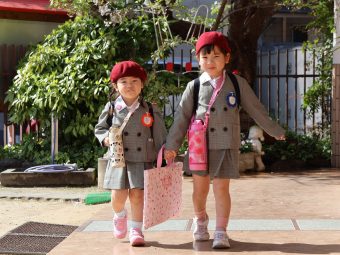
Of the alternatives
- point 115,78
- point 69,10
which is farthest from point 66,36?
point 115,78

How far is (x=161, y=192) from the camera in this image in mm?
6016

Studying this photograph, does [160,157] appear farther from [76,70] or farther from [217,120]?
[76,70]

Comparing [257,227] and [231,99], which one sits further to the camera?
[257,227]

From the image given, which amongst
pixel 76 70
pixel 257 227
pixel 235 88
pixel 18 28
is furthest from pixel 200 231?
pixel 18 28

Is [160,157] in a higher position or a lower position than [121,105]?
lower

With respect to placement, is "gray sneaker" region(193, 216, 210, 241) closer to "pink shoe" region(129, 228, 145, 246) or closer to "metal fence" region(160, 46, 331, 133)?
"pink shoe" region(129, 228, 145, 246)

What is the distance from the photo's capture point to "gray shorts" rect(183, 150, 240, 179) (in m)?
5.91

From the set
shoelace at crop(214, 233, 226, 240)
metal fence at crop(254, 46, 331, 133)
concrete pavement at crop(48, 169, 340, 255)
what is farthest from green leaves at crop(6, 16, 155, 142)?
shoelace at crop(214, 233, 226, 240)

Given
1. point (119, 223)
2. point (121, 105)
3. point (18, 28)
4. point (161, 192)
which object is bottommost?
point (119, 223)

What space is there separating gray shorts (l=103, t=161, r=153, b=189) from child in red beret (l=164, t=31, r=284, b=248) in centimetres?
22

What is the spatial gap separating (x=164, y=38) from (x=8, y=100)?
273 cm

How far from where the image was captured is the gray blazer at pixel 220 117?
5.94 m

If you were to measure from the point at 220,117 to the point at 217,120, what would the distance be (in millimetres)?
31

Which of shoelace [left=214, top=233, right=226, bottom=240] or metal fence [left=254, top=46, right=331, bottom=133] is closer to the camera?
shoelace [left=214, top=233, right=226, bottom=240]
